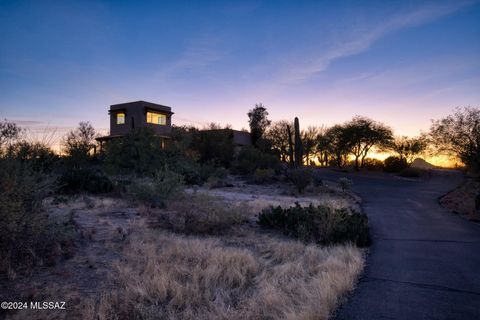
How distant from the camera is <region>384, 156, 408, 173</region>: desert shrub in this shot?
130 feet

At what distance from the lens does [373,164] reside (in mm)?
43469

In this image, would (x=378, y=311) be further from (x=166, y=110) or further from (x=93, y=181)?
(x=166, y=110)

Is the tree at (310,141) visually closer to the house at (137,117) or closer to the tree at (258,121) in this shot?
the tree at (258,121)

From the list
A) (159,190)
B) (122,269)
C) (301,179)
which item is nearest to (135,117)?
(301,179)

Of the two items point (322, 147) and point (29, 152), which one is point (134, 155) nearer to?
point (29, 152)

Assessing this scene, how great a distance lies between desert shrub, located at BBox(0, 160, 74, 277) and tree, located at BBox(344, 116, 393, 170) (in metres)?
42.0

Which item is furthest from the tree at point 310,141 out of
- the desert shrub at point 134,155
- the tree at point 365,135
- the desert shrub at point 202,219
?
the desert shrub at point 202,219

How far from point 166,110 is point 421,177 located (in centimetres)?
3194

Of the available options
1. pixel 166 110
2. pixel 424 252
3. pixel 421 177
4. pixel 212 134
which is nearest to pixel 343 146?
pixel 421 177

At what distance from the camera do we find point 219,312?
11.8ft

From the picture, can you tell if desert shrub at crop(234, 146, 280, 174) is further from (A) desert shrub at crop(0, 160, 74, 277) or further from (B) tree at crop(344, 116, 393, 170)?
(A) desert shrub at crop(0, 160, 74, 277)

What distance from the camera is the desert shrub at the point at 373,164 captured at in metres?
42.1

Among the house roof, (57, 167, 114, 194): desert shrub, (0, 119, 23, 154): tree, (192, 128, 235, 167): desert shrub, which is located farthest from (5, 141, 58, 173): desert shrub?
the house roof

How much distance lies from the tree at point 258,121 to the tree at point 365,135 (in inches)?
581
